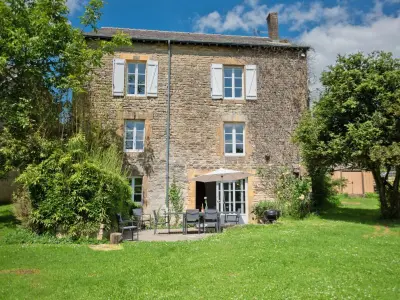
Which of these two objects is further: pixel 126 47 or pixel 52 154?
pixel 126 47

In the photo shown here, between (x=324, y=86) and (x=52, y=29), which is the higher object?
(x=52, y=29)

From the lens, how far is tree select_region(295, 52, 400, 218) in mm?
11055

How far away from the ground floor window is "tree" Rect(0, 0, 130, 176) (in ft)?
20.7

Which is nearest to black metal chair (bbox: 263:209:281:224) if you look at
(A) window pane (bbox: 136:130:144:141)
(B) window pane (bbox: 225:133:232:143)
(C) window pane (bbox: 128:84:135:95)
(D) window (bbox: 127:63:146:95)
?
(B) window pane (bbox: 225:133:232:143)

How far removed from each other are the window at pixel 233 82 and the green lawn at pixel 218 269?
751 cm

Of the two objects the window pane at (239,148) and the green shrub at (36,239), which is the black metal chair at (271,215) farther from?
the green shrub at (36,239)

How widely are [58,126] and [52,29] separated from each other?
127 inches

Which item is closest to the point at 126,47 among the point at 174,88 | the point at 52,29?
the point at 174,88

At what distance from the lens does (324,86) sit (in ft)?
42.8

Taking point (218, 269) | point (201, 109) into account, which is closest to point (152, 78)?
point (201, 109)

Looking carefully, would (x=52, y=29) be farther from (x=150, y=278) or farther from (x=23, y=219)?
(x=150, y=278)

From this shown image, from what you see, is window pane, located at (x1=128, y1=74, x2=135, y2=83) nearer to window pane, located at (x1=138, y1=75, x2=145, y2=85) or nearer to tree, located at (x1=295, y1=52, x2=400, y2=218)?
window pane, located at (x1=138, y1=75, x2=145, y2=85)

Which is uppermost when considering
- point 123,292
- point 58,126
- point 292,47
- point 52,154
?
point 292,47

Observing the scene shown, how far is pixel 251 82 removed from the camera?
14938 millimetres
